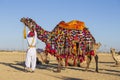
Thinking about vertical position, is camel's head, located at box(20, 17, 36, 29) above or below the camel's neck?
→ above

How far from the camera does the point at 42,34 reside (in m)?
18.0

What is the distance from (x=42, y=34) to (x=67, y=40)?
1298 mm

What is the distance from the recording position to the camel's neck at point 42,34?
1800 cm

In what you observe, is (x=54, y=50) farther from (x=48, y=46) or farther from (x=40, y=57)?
(x=40, y=57)

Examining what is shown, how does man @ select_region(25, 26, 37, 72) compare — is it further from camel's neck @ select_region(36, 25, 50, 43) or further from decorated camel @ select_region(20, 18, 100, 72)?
camel's neck @ select_region(36, 25, 50, 43)

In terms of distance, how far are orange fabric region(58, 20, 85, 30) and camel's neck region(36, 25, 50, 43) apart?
829mm

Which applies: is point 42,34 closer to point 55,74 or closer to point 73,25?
point 73,25

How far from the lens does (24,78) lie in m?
14.4

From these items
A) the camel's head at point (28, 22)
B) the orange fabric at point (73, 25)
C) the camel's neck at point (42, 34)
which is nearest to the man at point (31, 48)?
the camel's head at point (28, 22)

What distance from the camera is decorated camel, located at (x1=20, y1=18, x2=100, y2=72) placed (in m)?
17.9

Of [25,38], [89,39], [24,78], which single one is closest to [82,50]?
[89,39]

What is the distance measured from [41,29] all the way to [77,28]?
1.82 metres

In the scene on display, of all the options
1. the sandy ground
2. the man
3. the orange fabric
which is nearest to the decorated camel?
the orange fabric

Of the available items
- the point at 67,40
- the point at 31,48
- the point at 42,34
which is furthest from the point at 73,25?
the point at 31,48
